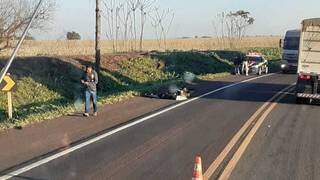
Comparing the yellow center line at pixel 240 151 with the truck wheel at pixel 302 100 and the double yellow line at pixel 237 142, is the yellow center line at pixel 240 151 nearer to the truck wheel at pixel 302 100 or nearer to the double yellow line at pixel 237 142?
the double yellow line at pixel 237 142

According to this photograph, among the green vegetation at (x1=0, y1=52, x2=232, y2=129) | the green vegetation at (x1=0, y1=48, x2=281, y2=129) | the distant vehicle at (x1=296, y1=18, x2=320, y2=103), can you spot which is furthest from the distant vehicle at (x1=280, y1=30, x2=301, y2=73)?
the distant vehicle at (x1=296, y1=18, x2=320, y2=103)

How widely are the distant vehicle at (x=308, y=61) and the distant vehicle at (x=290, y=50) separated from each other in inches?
851

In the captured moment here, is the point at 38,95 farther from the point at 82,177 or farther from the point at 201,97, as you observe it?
the point at 82,177

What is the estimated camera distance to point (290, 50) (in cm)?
4419

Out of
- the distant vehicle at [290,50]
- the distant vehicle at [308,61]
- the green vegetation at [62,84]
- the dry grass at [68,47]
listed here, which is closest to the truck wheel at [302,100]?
the distant vehicle at [308,61]

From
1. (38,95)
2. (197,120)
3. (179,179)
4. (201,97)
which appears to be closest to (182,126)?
(197,120)

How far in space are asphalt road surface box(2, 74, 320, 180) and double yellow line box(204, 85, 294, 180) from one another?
30 millimetres

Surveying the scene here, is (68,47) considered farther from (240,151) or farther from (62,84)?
(240,151)

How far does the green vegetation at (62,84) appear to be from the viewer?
17.0 m

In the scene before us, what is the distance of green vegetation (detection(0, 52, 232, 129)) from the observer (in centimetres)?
1695

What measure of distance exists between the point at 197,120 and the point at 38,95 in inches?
373

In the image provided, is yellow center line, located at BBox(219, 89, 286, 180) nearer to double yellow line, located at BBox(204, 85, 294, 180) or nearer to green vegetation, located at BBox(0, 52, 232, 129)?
double yellow line, located at BBox(204, 85, 294, 180)

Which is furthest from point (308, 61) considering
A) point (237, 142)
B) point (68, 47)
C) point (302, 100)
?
point (68, 47)

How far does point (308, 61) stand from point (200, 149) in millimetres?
11208
